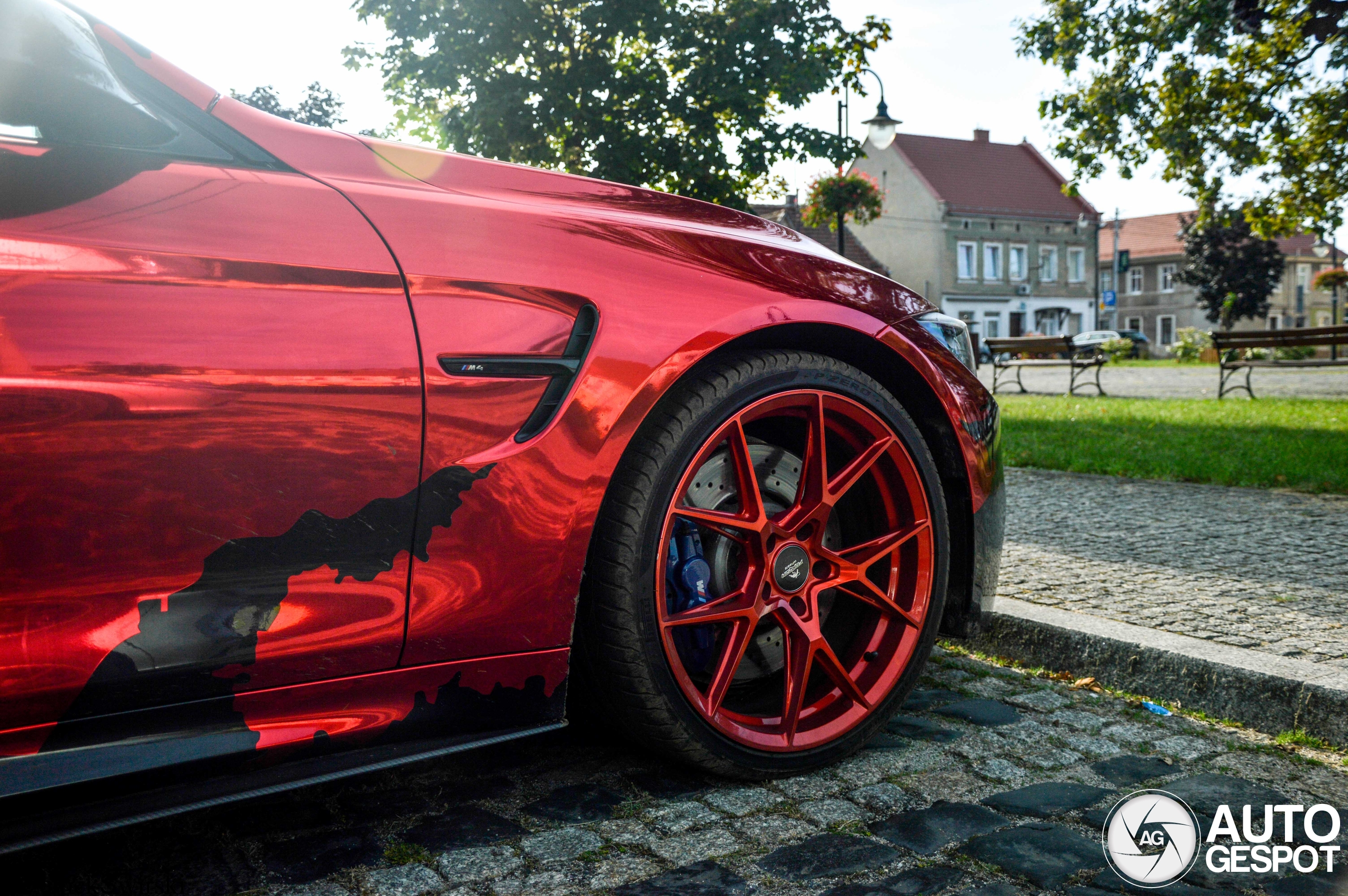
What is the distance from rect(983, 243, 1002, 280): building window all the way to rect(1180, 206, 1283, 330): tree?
28.9 ft

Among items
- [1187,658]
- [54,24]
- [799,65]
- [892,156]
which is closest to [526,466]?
[54,24]

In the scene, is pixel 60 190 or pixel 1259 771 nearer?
pixel 60 190

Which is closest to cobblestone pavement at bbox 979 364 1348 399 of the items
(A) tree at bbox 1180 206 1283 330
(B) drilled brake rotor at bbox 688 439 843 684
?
(B) drilled brake rotor at bbox 688 439 843 684

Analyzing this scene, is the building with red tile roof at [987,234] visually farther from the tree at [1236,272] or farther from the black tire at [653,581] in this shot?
the black tire at [653,581]

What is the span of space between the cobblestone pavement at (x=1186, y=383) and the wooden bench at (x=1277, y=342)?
33cm

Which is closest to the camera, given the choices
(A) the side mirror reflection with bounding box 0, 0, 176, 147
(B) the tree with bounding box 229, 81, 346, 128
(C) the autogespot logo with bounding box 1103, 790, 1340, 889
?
(A) the side mirror reflection with bounding box 0, 0, 176, 147

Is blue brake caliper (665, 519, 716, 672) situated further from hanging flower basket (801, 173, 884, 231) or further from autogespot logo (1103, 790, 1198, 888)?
hanging flower basket (801, 173, 884, 231)

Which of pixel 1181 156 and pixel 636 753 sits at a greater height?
pixel 1181 156

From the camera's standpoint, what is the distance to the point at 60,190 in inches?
58.0

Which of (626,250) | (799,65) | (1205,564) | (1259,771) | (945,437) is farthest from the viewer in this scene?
(799,65)

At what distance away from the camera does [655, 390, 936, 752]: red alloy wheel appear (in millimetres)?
2139

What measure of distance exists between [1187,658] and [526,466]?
1.99 m

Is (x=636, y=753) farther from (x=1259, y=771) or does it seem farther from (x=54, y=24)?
(x=54, y=24)

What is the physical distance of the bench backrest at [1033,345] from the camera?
1675 cm
